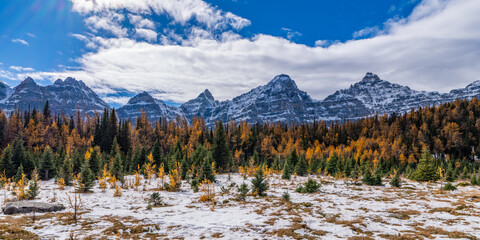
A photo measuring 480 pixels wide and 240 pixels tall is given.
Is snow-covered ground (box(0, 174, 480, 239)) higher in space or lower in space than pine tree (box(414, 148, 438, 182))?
Answer: higher

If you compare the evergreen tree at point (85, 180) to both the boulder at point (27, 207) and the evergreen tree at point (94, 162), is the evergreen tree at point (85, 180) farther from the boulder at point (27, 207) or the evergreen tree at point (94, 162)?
the evergreen tree at point (94, 162)

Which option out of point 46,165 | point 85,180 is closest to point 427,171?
→ point 85,180

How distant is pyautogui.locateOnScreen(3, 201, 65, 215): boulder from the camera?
1386 centimetres

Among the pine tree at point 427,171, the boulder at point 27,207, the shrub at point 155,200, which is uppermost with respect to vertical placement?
the boulder at point 27,207

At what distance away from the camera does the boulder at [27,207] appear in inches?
546

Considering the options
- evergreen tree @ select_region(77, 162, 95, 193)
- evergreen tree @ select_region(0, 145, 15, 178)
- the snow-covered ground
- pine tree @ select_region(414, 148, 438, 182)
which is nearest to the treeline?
pine tree @ select_region(414, 148, 438, 182)

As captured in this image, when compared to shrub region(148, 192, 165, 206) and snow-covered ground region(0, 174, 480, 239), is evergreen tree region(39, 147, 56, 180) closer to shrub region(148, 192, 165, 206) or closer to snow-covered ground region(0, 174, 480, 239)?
snow-covered ground region(0, 174, 480, 239)

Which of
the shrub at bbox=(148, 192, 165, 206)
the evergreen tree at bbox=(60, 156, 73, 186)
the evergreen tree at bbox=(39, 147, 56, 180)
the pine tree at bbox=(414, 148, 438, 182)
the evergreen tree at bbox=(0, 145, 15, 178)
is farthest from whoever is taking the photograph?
the pine tree at bbox=(414, 148, 438, 182)

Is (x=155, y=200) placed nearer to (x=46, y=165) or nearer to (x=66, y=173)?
(x=66, y=173)

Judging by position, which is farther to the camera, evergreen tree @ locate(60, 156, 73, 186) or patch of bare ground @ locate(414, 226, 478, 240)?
evergreen tree @ locate(60, 156, 73, 186)

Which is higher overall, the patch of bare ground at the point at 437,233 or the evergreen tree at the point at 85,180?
the evergreen tree at the point at 85,180

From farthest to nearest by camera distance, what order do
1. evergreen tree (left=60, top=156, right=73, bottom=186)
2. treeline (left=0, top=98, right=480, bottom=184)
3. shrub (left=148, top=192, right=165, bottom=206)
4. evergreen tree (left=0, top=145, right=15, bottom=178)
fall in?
treeline (left=0, top=98, right=480, bottom=184) → evergreen tree (left=0, top=145, right=15, bottom=178) → evergreen tree (left=60, top=156, right=73, bottom=186) → shrub (left=148, top=192, right=165, bottom=206)

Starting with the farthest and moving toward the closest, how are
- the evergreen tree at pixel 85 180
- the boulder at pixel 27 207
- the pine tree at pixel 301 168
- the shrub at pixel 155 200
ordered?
1. the pine tree at pixel 301 168
2. the evergreen tree at pixel 85 180
3. the shrub at pixel 155 200
4. the boulder at pixel 27 207

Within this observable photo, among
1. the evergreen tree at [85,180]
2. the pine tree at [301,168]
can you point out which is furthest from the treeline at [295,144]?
the evergreen tree at [85,180]
